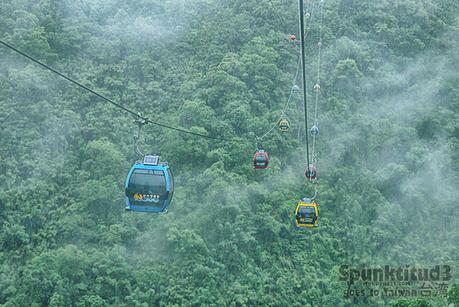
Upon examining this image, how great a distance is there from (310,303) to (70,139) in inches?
477

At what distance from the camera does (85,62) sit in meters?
31.5

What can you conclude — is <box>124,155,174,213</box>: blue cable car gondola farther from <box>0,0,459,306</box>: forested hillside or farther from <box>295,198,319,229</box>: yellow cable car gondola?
<box>0,0,459,306</box>: forested hillside

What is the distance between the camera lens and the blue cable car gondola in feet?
44.0

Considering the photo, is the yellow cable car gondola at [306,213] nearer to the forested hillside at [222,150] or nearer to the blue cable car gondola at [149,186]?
the forested hillside at [222,150]

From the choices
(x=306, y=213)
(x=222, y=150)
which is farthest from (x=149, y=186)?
(x=222, y=150)

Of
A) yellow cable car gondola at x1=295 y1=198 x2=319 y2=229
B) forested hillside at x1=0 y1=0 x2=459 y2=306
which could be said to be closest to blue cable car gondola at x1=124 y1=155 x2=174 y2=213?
yellow cable car gondola at x1=295 y1=198 x2=319 y2=229

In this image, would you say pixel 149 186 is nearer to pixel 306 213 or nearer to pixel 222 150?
pixel 306 213

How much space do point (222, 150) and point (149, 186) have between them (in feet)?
49.0

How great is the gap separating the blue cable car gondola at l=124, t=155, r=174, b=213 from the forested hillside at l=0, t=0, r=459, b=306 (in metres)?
10.0

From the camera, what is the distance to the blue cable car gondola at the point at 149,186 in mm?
13406

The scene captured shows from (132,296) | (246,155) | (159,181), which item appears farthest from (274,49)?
(159,181)

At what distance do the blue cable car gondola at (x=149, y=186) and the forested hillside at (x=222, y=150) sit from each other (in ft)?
32.9

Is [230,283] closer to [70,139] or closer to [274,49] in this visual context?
[70,139]

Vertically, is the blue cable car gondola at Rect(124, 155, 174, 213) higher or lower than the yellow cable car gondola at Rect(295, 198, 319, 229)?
higher
